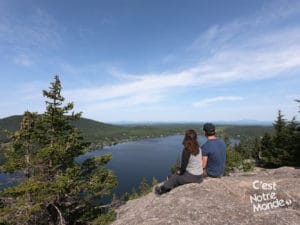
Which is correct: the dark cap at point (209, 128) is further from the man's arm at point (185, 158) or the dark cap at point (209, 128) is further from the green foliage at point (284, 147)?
the green foliage at point (284, 147)

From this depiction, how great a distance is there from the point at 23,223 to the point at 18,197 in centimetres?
166

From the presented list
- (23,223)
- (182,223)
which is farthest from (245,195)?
(23,223)

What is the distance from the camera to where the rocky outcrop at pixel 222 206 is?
273 inches

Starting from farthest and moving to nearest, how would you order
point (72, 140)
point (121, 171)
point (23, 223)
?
point (121, 171)
point (72, 140)
point (23, 223)

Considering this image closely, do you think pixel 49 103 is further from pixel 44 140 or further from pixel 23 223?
pixel 23 223

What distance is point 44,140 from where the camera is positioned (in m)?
16.3

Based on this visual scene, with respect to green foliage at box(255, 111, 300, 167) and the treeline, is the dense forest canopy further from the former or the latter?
green foliage at box(255, 111, 300, 167)

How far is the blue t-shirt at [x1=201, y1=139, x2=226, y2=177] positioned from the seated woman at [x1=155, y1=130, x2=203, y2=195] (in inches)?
17.4

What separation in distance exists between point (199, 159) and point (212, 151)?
69 centimetres

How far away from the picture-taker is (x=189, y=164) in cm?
846

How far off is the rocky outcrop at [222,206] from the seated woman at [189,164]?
31 cm

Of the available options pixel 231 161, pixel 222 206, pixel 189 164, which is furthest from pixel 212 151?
pixel 231 161

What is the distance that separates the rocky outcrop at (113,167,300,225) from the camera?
6944 millimetres

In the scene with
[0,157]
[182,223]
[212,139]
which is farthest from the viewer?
[0,157]
